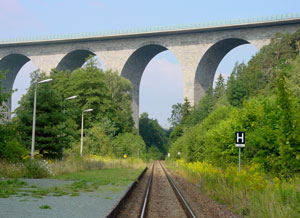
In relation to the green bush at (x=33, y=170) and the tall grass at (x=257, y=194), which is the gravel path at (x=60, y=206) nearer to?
the tall grass at (x=257, y=194)

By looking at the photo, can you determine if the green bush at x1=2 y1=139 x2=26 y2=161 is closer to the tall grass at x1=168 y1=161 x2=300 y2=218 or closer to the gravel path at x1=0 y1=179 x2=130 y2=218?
the gravel path at x1=0 y1=179 x2=130 y2=218

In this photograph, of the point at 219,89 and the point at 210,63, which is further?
the point at 219,89

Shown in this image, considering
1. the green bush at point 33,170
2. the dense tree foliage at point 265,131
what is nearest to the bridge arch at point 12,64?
the dense tree foliage at point 265,131

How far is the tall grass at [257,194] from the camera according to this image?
30.5 feet

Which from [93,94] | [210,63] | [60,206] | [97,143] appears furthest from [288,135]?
[210,63]

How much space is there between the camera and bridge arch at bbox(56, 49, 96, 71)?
2453 inches

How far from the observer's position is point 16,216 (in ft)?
28.5

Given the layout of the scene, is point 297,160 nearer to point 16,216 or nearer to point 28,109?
point 16,216

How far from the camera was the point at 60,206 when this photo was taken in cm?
1052

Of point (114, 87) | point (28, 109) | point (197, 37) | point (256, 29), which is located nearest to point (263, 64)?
point (256, 29)

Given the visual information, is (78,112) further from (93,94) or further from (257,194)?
(257,194)

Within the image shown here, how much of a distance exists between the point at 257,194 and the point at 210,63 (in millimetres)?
45691

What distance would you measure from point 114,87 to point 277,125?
45698mm

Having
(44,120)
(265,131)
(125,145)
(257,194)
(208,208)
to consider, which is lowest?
(208,208)
